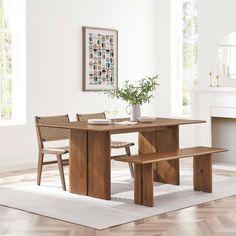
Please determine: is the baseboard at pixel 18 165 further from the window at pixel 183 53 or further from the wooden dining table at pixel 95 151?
the window at pixel 183 53

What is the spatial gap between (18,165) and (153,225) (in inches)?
150

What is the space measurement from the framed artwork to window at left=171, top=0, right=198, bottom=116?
3.76 ft

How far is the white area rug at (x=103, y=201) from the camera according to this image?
5094 millimetres

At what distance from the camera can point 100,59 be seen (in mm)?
9227

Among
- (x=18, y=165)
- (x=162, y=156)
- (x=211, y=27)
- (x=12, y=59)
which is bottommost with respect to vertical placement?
(x=18, y=165)

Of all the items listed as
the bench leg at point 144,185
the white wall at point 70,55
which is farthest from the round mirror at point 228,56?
the bench leg at point 144,185

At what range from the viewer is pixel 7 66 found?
27.5ft

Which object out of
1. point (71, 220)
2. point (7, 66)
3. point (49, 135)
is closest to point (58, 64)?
point (7, 66)

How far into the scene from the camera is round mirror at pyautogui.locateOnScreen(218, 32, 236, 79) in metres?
8.70

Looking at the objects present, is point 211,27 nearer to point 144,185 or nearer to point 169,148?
point 169,148

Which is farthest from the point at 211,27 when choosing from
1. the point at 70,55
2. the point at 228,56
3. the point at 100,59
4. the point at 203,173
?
the point at 203,173

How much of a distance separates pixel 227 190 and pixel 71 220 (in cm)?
212

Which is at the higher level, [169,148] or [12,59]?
[12,59]

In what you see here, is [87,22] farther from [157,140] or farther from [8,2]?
[157,140]
